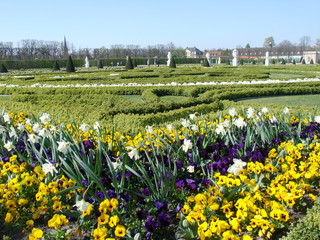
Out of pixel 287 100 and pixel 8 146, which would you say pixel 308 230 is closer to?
pixel 8 146

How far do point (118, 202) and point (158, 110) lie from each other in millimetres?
4118

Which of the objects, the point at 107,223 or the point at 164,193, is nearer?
the point at 107,223

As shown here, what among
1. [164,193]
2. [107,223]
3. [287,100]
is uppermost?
[287,100]

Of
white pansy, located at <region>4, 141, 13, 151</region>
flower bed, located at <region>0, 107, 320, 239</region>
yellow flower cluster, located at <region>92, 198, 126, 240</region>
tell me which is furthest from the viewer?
white pansy, located at <region>4, 141, 13, 151</region>

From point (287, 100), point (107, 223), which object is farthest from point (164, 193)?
point (287, 100)

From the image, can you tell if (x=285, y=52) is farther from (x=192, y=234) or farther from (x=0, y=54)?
(x=192, y=234)

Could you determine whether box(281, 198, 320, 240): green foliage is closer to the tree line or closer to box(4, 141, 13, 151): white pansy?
box(4, 141, 13, 151): white pansy

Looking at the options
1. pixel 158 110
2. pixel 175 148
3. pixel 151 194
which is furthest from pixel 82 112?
pixel 151 194

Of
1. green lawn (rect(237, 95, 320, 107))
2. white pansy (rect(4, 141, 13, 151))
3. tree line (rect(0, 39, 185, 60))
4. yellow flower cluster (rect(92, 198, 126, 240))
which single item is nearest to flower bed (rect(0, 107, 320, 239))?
yellow flower cluster (rect(92, 198, 126, 240))

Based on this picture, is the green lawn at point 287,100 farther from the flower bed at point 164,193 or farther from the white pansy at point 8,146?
the white pansy at point 8,146

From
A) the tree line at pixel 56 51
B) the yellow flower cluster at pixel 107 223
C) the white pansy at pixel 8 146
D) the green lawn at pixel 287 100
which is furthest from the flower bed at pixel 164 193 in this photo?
the tree line at pixel 56 51

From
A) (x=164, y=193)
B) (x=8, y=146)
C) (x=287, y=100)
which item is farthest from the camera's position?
(x=287, y=100)

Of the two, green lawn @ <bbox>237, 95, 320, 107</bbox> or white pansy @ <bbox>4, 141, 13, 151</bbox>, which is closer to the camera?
white pansy @ <bbox>4, 141, 13, 151</bbox>

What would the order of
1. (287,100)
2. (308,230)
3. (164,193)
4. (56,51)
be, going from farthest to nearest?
(56,51) < (287,100) < (164,193) < (308,230)
